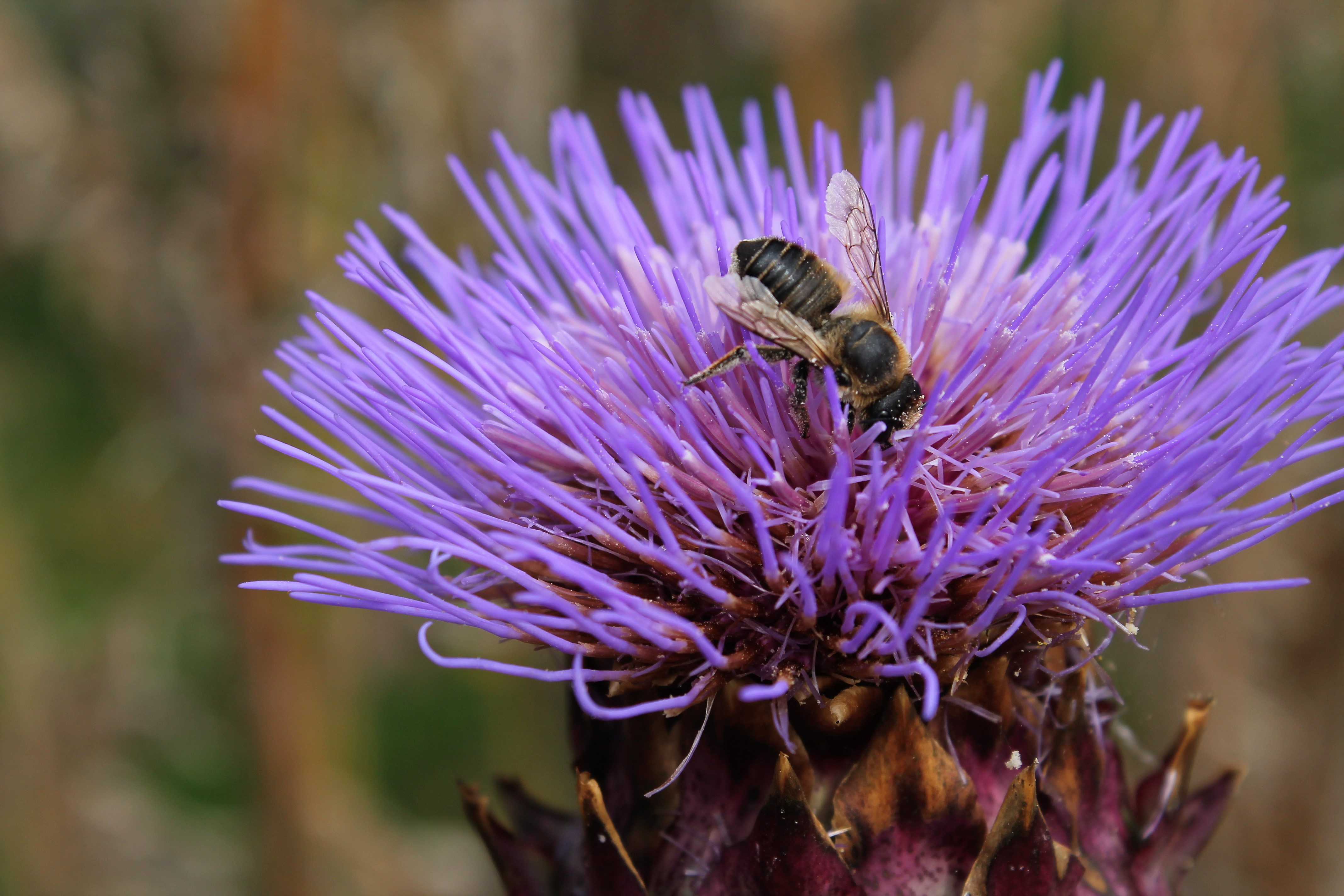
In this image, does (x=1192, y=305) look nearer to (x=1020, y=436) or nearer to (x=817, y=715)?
(x=1020, y=436)

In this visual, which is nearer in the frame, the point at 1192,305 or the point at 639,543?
the point at 639,543

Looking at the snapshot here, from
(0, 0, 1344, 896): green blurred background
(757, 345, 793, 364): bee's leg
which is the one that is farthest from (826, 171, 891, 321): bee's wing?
(0, 0, 1344, 896): green blurred background

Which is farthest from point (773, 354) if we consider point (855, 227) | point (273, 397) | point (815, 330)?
point (273, 397)

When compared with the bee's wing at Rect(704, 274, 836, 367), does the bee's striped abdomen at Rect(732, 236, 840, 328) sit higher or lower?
higher

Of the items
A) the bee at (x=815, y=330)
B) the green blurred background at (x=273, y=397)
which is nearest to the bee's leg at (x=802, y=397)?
the bee at (x=815, y=330)

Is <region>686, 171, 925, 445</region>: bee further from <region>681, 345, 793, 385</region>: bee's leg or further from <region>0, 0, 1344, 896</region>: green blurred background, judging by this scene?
<region>0, 0, 1344, 896</region>: green blurred background

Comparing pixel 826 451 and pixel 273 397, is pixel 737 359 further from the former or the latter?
pixel 273 397

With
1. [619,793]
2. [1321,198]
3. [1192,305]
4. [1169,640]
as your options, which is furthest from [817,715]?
[1321,198]
